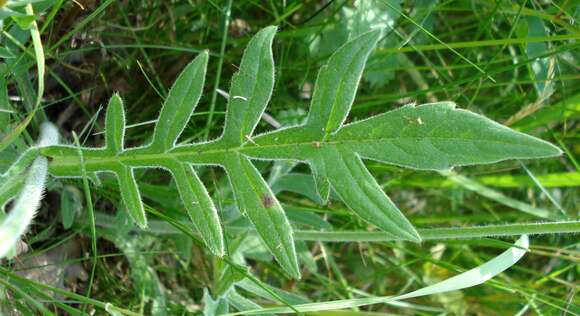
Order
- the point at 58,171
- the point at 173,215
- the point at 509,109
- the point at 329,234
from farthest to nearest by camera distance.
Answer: the point at 509,109 → the point at 173,215 → the point at 329,234 → the point at 58,171

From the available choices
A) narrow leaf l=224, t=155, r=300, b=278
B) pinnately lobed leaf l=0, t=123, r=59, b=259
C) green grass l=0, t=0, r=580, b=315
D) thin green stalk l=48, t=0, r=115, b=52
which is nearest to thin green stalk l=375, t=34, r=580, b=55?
green grass l=0, t=0, r=580, b=315

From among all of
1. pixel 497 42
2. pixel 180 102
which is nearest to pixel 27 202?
pixel 180 102

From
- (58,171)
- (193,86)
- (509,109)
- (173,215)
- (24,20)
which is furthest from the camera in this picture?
(509,109)

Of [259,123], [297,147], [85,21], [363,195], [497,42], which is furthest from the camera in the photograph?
[259,123]

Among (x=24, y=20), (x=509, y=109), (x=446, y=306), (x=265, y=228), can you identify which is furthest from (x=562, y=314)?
(x=24, y=20)

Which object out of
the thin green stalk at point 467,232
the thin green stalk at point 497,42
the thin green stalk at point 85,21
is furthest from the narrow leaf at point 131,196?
the thin green stalk at point 497,42

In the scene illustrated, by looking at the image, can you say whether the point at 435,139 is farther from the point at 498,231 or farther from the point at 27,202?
the point at 27,202

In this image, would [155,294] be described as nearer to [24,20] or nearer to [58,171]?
[58,171]
